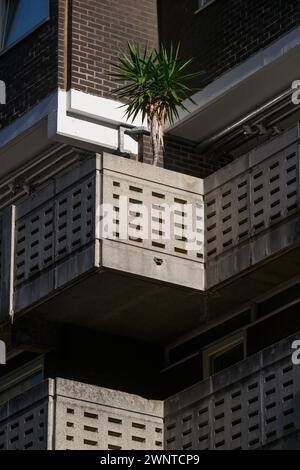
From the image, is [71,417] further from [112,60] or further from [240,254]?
[112,60]

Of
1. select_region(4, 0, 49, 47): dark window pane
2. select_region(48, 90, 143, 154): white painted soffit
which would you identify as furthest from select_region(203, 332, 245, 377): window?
select_region(4, 0, 49, 47): dark window pane

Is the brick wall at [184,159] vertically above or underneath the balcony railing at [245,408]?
above

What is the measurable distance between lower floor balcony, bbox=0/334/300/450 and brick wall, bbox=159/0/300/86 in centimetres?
454

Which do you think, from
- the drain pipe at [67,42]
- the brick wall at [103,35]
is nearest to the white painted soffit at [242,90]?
the brick wall at [103,35]

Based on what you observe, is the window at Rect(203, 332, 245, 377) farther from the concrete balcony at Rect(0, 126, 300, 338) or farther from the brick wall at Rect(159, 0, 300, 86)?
the brick wall at Rect(159, 0, 300, 86)

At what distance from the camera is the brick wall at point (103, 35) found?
31531 mm

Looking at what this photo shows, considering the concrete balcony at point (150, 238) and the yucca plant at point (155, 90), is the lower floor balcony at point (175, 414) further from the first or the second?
the yucca plant at point (155, 90)

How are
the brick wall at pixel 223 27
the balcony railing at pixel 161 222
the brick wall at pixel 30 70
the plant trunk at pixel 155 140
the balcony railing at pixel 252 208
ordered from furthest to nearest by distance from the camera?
the brick wall at pixel 30 70 → the plant trunk at pixel 155 140 → the brick wall at pixel 223 27 → the balcony railing at pixel 161 222 → the balcony railing at pixel 252 208

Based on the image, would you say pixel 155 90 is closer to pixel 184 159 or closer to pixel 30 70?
pixel 184 159

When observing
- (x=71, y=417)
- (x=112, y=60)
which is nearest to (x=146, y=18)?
(x=112, y=60)

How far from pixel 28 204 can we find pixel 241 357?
340 cm

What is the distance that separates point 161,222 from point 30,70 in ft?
14.0

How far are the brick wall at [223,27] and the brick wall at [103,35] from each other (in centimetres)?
31

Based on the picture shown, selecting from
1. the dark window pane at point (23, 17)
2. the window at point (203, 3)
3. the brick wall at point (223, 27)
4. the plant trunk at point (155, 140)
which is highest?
the dark window pane at point (23, 17)
